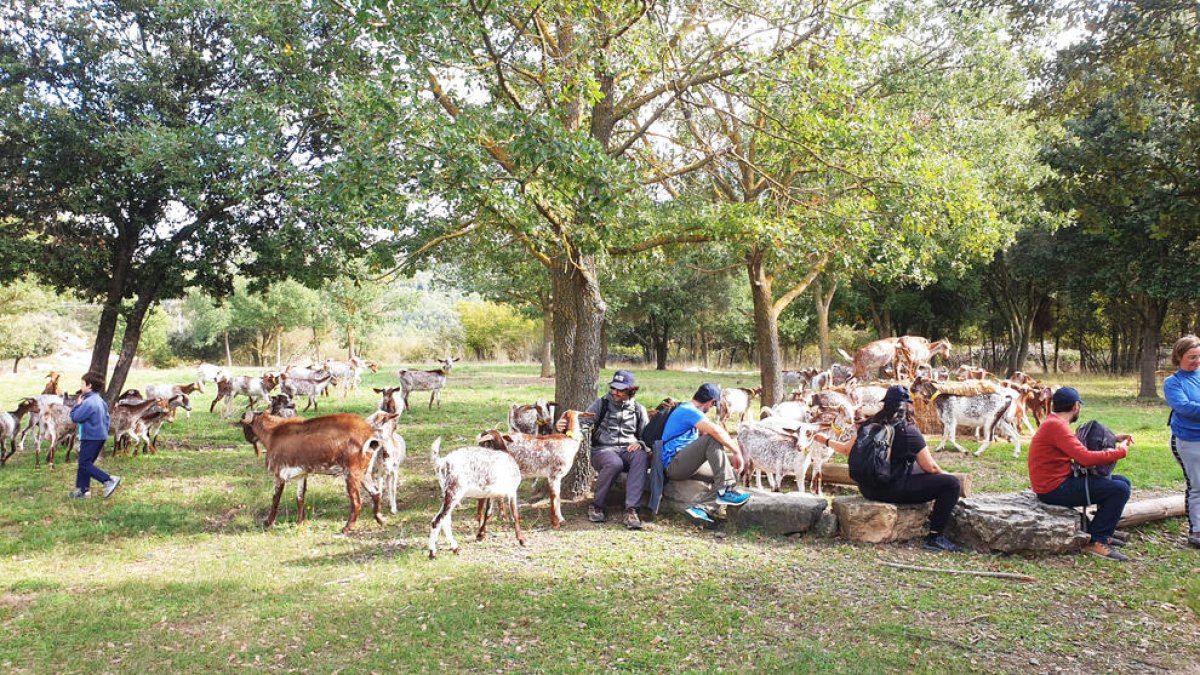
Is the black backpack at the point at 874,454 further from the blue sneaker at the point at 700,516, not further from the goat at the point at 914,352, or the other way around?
the goat at the point at 914,352

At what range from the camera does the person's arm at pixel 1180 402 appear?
23.3ft

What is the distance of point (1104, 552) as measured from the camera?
716 centimetres

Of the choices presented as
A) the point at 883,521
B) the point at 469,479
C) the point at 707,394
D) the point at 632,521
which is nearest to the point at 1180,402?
the point at 883,521

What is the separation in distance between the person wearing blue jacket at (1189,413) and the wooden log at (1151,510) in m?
0.50

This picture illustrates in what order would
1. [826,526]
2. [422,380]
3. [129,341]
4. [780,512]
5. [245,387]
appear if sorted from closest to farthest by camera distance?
[826,526] < [780,512] < [129,341] < [245,387] < [422,380]

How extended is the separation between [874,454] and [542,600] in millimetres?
3590

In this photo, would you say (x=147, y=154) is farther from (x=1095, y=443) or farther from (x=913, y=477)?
(x=1095, y=443)

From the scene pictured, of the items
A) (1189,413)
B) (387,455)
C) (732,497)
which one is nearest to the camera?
(1189,413)

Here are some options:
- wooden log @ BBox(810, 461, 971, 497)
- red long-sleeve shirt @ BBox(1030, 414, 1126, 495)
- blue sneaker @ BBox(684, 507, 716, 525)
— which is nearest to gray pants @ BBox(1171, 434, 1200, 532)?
red long-sleeve shirt @ BBox(1030, 414, 1126, 495)

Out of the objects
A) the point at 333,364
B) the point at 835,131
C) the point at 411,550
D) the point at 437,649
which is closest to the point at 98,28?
the point at 333,364

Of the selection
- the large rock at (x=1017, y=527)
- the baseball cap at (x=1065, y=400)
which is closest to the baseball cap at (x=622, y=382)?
the large rock at (x=1017, y=527)

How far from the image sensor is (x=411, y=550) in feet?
25.2

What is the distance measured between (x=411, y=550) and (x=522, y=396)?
1563cm

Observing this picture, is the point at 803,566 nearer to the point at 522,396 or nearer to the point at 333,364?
the point at 522,396
